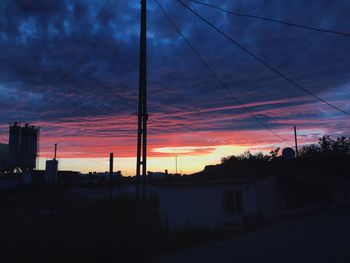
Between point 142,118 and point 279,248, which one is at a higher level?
point 142,118

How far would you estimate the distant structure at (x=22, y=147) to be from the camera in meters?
67.2

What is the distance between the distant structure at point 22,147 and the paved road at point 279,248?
199ft

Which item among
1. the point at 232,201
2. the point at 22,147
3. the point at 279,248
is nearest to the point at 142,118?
the point at 279,248

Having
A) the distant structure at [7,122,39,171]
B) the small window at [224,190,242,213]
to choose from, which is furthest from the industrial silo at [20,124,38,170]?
the small window at [224,190,242,213]

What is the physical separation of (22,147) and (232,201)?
176ft

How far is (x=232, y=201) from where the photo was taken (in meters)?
22.6

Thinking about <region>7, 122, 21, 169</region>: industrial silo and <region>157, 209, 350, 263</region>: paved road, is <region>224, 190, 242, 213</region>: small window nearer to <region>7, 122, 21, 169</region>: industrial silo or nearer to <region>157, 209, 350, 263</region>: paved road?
<region>157, 209, 350, 263</region>: paved road

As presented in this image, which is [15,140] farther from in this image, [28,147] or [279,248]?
[279,248]

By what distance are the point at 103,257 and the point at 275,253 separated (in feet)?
14.6

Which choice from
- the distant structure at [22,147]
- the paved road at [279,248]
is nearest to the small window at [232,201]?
the paved road at [279,248]

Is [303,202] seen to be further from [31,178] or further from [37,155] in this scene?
[37,155]

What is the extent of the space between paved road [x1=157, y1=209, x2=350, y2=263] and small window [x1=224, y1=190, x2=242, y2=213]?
24.4 ft

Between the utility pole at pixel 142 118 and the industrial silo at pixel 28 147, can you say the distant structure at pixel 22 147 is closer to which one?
the industrial silo at pixel 28 147

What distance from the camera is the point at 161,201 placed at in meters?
25.2
